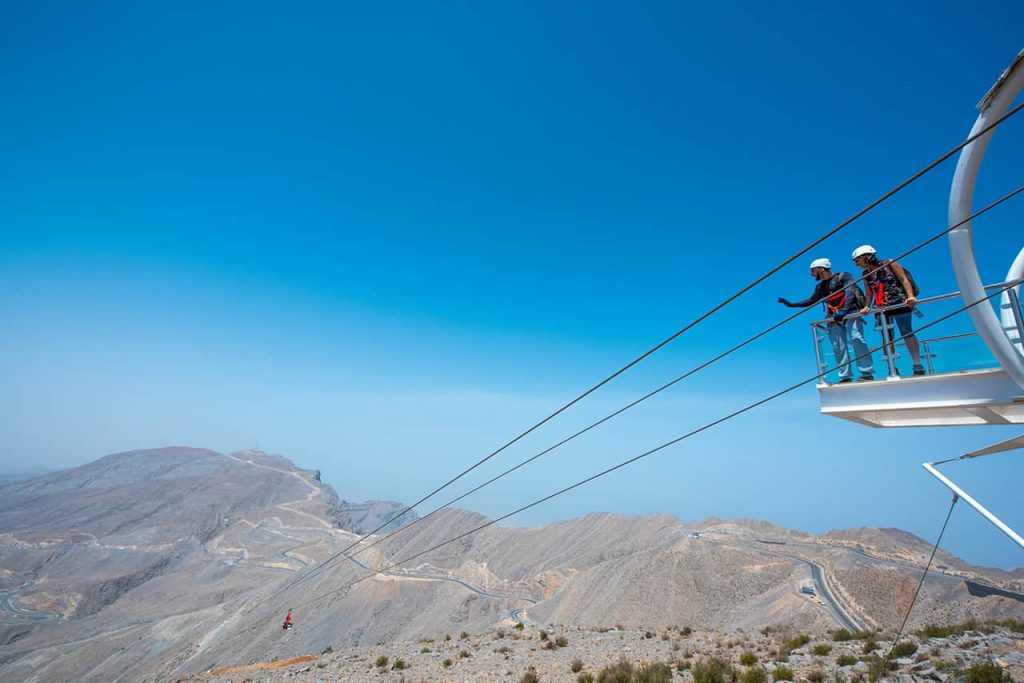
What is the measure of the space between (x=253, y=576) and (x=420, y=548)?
30.4 meters

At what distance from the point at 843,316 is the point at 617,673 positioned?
1117 centimetres

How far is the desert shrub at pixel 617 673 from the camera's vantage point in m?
12.9

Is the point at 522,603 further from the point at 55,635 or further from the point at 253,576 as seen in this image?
the point at 55,635

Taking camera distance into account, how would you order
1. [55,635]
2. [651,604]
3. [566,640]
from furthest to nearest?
[55,635] < [651,604] < [566,640]

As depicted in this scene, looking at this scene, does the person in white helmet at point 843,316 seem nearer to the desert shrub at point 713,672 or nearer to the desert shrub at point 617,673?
the desert shrub at point 713,672

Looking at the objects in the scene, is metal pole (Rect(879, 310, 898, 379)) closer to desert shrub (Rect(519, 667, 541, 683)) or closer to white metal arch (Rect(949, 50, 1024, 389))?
white metal arch (Rect(949, 50, 1024, 389))

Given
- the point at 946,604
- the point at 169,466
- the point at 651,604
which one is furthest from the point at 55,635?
the point at 169,466

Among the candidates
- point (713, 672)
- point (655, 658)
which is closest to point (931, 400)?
point (713, 672)

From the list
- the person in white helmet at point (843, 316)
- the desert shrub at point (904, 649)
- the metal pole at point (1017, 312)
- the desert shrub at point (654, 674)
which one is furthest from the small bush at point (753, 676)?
the metal pole at point (1017, 312)

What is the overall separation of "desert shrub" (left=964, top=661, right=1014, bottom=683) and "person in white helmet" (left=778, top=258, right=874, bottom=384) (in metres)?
6.74

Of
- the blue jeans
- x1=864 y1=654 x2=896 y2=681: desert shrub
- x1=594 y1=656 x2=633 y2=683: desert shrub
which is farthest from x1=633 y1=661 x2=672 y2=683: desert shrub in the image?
the blue jeans

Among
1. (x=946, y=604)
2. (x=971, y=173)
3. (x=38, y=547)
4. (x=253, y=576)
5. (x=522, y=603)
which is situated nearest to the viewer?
(x=971, y=173)

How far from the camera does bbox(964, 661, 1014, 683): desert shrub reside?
9295 mm

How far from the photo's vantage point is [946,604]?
26.2m
